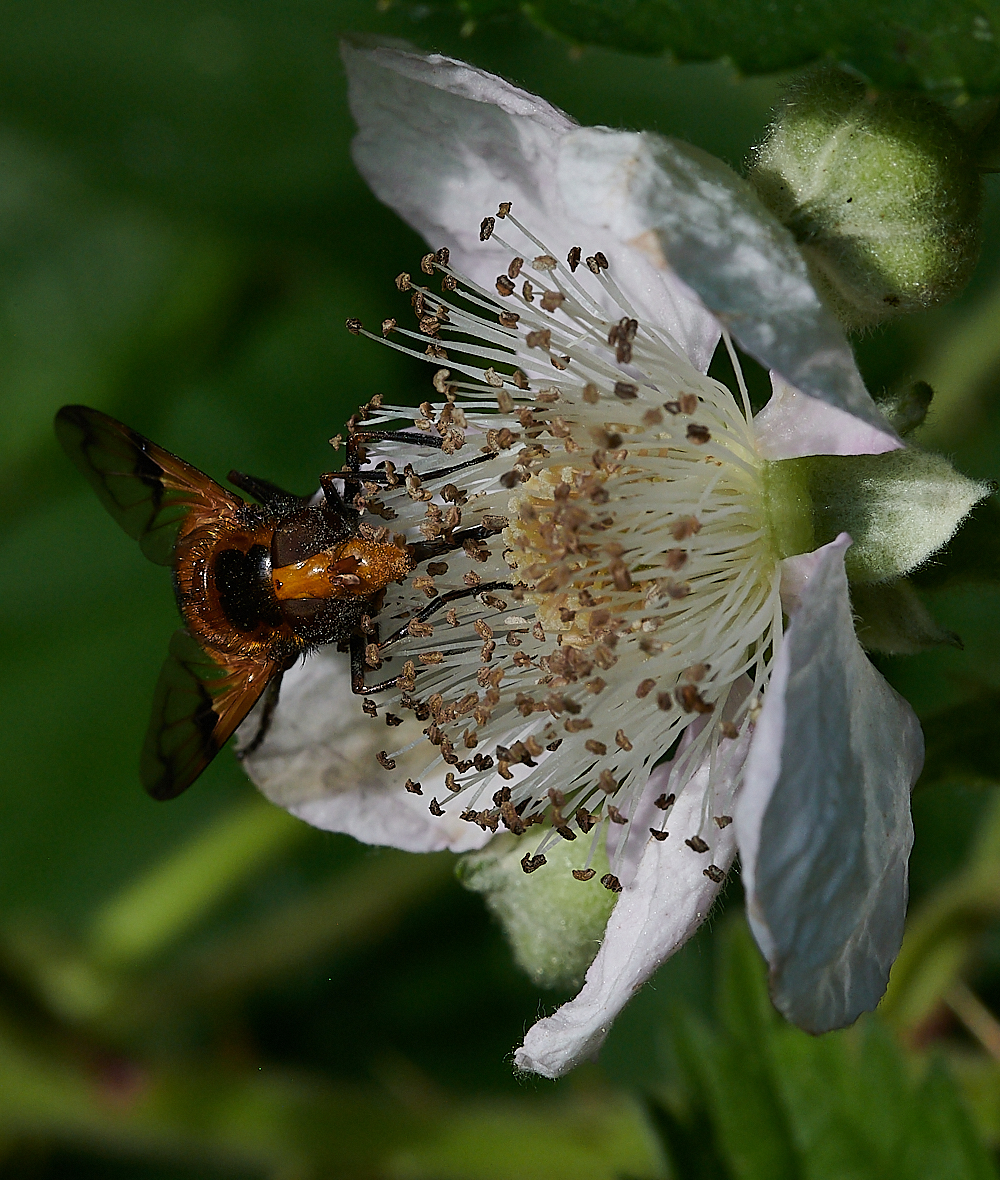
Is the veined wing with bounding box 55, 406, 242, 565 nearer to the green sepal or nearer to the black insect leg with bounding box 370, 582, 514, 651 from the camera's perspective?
the black insect leg with bounding box 370, 582, 514, 651

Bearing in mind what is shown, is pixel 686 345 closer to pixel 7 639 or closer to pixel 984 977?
pixel 984 977

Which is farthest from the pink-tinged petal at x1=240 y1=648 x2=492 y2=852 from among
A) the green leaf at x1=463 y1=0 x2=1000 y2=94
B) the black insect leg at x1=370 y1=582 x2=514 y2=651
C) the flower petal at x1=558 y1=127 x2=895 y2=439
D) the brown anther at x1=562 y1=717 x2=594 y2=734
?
the green leaf at x1=463 y1=0 x2=1000 y2=94

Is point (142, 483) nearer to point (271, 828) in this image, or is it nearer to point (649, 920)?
point (649, 920)

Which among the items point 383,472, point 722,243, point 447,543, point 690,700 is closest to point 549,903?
point 690,700

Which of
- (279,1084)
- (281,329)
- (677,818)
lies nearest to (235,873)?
(279,1084)

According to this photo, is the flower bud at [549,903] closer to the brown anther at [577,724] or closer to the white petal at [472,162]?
the brown anther at [577,724]

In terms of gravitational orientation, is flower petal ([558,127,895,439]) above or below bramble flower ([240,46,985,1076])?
above
